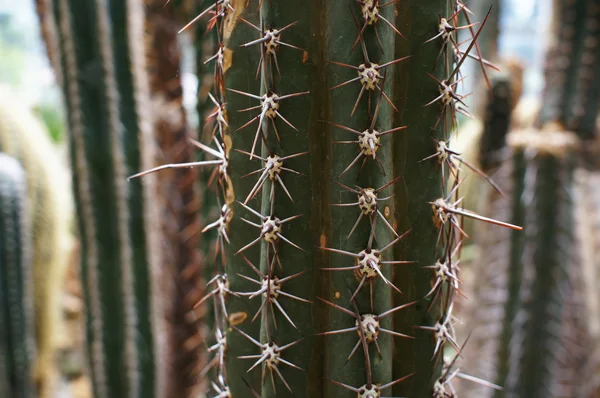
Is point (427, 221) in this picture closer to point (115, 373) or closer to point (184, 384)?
point (115, 373)

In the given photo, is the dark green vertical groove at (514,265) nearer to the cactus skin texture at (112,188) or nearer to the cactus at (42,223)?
the cactus skin texture at (112,188)

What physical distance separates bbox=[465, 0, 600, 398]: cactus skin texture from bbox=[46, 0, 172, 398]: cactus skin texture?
59.0 inches

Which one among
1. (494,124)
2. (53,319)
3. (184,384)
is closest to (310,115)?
(494,124)

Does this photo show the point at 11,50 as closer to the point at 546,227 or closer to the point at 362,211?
the point at 546,227

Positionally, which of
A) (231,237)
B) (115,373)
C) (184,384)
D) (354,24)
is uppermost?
(354,24)

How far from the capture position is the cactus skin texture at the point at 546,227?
250 centimetres

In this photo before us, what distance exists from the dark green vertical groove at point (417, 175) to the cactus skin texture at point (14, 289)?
1809 millimetres

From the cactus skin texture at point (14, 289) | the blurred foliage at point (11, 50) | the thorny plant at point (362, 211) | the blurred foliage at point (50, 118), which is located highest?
the blurred foliage at point (11, 50)

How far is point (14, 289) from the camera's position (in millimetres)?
2379

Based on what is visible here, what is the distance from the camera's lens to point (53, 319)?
308cm

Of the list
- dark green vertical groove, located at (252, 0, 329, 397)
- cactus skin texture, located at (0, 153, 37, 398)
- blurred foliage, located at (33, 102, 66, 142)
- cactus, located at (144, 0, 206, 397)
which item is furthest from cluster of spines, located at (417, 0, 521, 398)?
blurred foliage, located at (33, 102, 66, 142)

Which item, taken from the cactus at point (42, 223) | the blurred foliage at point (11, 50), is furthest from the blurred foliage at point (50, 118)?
the cactus at point (42, 223)

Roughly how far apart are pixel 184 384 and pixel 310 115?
279 cm

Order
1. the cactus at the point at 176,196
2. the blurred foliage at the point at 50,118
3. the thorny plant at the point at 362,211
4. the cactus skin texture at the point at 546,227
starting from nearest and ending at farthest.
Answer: the thorny plant at the point at 362,211, the cactus skin texture at the point at 546,227, the cactus at the point at 176,196, the blurred foliage at the point at 50,118
